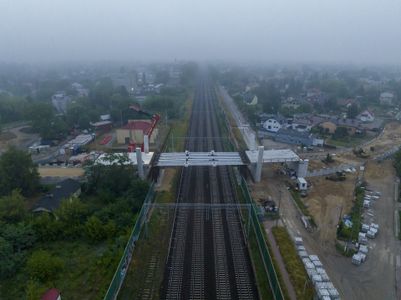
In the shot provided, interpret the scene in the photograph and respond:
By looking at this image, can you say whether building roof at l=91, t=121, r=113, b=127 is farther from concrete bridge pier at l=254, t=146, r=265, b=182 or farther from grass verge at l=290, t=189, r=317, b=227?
grass verge at l=290, t=189, r=317, b=227

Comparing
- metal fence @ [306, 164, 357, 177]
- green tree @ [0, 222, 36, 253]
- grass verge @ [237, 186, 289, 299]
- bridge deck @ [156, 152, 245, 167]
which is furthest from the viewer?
metal fence @ [306, 164, 357, 177]

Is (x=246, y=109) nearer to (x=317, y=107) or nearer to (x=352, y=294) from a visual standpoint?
(x=317, y=107)

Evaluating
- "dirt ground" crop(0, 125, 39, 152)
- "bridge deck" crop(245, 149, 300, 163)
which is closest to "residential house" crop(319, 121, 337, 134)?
"bridge deck" crop(245, 149, 300, 163)

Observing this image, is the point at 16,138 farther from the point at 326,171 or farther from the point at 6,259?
the point at 326,171

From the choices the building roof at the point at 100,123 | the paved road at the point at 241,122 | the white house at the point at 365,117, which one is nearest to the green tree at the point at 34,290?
the paved road at the point at 241,122

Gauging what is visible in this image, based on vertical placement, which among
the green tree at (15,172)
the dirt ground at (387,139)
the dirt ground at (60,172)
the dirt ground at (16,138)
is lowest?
the dirt ground at (16,138)

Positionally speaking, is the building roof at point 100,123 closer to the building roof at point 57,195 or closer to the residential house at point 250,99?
the building roof at point 57,195

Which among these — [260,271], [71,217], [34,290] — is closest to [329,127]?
[260,271]
